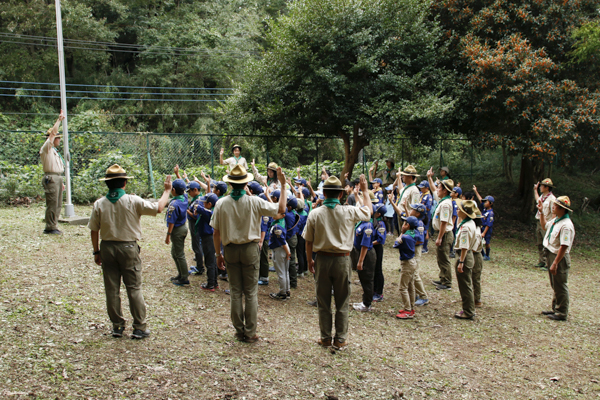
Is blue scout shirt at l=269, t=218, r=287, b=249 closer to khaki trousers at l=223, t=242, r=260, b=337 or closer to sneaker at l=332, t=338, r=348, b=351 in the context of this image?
khaki trousers at l=223, t=242, r=260, b=337

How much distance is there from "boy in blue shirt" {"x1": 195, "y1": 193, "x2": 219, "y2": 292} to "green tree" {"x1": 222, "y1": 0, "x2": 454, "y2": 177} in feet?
25.8

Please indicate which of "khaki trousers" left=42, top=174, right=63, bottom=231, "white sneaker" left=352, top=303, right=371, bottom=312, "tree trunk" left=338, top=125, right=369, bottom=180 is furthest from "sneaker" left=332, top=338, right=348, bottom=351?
"tree trunk" left=338, top=125, right=369, bottom=180

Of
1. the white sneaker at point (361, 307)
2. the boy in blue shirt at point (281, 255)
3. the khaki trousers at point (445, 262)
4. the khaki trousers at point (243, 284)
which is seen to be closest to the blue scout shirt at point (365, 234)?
the white sneaker at point (361, 307)

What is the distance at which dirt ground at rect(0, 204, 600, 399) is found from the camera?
14.6 feet

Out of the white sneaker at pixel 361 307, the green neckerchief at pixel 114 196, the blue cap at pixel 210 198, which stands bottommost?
the white sneaker at pixel 361 307

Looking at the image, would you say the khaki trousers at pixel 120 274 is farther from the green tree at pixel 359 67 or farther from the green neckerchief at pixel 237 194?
the green tree at pixel 359 67

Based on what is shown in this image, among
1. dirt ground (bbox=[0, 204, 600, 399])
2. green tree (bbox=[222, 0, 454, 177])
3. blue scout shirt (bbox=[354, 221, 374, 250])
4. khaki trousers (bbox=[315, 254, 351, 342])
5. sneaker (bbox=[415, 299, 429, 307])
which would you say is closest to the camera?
dirt ground (bbox=[0, 204, 600, 399])

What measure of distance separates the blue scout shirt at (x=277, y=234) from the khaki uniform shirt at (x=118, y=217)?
2617mm

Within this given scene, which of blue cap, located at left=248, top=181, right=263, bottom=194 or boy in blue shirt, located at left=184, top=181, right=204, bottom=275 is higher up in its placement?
blue cap, located at left=248, top=181, right=263, bottom=194

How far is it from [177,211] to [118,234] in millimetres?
2194

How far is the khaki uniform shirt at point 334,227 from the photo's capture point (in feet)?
17.7

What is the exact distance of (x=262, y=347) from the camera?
17.9 feet

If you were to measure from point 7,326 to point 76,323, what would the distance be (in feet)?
2.38

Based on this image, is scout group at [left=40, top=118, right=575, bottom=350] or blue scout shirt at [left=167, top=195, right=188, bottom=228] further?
blue scout shirt at [left=167, top=195, right=188, bottom=228]
